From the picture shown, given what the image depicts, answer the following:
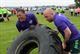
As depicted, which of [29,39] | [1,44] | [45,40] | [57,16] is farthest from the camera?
[1,44]

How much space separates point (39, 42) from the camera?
22.4 ft

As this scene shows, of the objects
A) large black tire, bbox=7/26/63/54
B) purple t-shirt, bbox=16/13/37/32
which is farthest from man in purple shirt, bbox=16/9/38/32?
large black tire, bbox=7/26/63/54

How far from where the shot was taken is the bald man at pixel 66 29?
6164 mm

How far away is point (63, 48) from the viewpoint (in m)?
6.59

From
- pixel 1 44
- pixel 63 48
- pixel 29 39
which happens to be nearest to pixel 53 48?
pixel 63 48

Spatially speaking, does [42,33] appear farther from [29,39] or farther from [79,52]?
[79,52]

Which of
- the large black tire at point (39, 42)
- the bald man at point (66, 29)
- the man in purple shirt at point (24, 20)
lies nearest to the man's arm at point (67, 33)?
the bald man at point (66, 29)

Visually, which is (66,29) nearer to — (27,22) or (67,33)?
(67,33)

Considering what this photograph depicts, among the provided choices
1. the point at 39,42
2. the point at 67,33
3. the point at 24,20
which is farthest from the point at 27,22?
the point at 67,33

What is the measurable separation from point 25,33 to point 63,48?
1.02m

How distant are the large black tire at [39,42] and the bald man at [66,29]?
222 mm

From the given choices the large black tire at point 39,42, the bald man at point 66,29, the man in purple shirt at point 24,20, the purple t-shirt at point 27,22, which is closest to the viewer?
the bald man at point 66,29

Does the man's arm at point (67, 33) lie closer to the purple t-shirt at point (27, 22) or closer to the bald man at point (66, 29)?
the bald man at point (66, 29)

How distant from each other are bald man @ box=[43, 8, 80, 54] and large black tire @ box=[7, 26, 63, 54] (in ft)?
0.73
